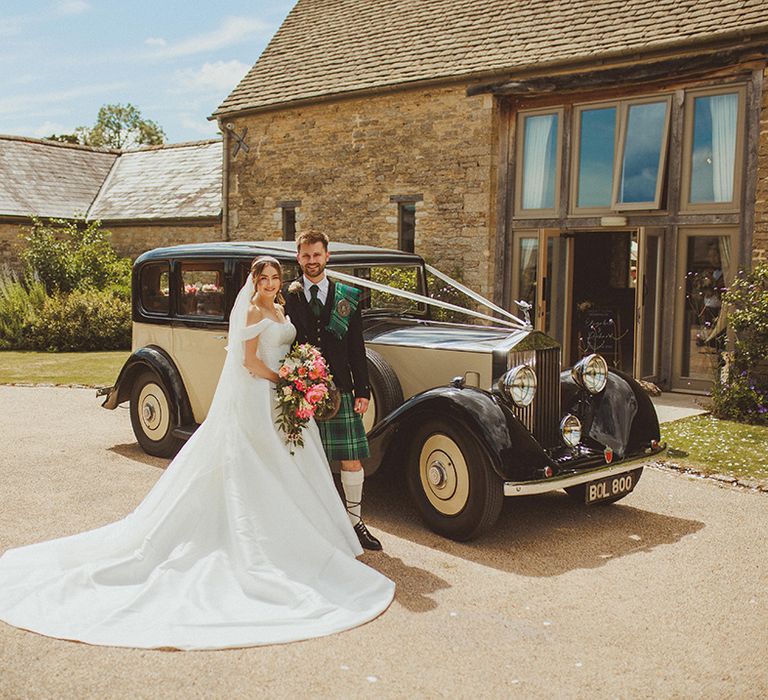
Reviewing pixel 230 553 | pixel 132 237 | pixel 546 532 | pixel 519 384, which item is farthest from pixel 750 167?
pixel 132 237

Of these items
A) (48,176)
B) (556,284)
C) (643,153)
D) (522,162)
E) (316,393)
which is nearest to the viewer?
(316,393)

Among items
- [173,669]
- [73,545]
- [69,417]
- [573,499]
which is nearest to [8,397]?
[69,417]

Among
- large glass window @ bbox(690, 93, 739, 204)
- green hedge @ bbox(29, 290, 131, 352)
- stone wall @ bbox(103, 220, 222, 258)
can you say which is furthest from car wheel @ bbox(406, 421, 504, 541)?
stone wall @ bbox(103, 220, 222, 258)

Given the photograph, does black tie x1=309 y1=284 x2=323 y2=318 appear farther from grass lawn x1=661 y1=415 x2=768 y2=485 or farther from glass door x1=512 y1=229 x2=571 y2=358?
glass door x1=512 y1=229 x2=571 y2=358

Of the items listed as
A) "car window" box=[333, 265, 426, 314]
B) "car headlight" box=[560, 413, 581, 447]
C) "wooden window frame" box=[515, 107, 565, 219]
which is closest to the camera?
"car headlight" box=[560, 413, 581, 447]

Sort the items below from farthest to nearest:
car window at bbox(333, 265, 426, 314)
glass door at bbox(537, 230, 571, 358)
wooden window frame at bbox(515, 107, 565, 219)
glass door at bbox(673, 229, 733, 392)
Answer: glass door at bbox(537, 230, 571, 358) → wooden window frame at bbox(515, 107, 565, 219) → glass door at bbox(673, 229, 733, 392) → car window at bbox(333, 265, 426, 314)

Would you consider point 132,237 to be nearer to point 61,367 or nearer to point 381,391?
point 61,367

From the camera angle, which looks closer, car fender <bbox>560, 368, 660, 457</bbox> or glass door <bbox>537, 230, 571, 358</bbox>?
car fender <bbox>560, 368, 660, 457</bbox>

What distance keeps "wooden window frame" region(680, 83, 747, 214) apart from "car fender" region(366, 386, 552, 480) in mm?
7425

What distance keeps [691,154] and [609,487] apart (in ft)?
24.4

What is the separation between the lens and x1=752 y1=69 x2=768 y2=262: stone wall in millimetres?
10789

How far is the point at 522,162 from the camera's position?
1330 cm

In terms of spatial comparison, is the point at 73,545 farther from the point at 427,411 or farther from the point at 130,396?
the point at 130,396

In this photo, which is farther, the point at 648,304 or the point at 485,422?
the point at 648,304
